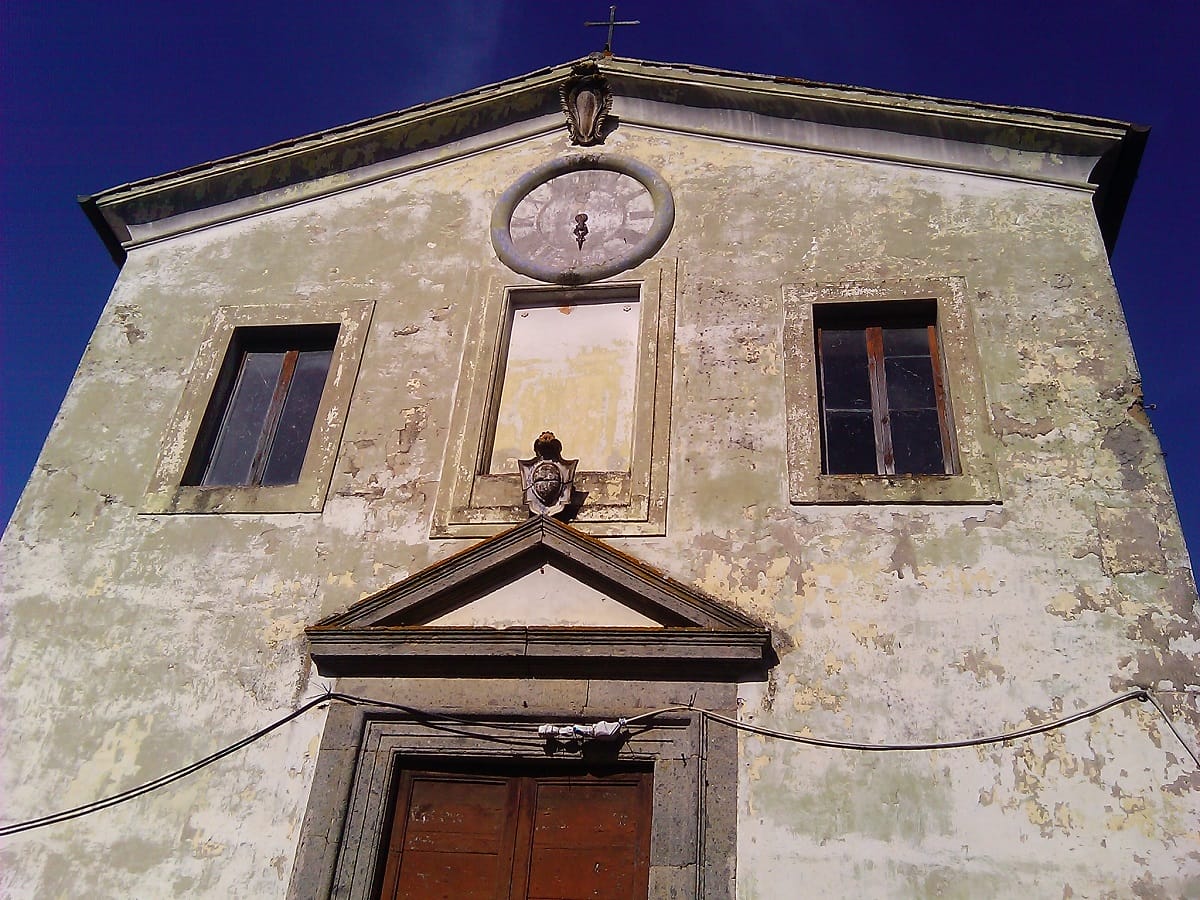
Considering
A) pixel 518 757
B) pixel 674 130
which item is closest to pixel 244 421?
pixel 518 757

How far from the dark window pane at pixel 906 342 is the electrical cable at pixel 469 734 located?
2685 millimetres

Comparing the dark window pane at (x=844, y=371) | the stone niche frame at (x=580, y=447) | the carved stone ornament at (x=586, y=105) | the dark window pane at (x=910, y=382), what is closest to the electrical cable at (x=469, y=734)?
the stone niche frame at (x=580, y=447)

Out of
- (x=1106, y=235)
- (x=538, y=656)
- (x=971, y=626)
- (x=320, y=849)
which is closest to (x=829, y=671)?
(x=971, y=626)

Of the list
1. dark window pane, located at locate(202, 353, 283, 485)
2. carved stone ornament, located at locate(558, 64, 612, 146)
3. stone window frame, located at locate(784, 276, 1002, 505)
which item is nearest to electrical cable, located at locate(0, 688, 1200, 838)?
stone window frame, located at locate(784, 276, 1002, 505)

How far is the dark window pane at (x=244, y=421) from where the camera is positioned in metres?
7.67

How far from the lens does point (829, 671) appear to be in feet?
19.4

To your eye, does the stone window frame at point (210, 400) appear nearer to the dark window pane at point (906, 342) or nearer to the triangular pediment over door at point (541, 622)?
the triangular pediment over door at point (541, 622)

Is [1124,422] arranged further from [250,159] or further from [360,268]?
[250,159]

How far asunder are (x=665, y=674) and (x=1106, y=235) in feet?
16.8

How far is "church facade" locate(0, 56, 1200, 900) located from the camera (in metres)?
5.64

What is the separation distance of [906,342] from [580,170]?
121 inches

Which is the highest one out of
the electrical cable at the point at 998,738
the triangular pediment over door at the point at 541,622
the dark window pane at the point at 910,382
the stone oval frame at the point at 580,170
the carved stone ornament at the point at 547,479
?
the stone oval frame at the point at 580,170

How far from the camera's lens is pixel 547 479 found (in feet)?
22.5

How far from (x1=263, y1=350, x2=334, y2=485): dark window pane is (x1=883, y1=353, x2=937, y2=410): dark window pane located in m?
4.09
